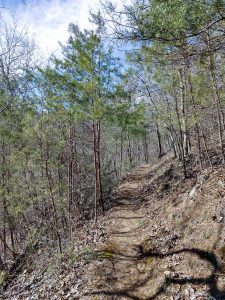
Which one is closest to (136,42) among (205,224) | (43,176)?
(205,224)

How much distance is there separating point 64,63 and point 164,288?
8469 mm

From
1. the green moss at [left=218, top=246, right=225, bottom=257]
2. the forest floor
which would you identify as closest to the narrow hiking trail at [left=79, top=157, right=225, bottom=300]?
the forest floor

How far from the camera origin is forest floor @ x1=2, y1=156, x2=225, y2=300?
5621 millimetres

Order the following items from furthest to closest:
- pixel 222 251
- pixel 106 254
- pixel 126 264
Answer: pixel 106 254, pixel 126 264, pixel 222 251

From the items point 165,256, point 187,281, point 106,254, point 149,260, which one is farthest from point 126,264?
point 187,281

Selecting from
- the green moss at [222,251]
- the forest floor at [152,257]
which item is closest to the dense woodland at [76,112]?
the forest floor at [152,257]

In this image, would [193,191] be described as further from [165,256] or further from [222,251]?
[222,251]

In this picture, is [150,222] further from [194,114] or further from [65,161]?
[65,161]

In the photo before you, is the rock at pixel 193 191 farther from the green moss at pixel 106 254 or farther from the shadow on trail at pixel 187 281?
the green moss at pixel 106 254

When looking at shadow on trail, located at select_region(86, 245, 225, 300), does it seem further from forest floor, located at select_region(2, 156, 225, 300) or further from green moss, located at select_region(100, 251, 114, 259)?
green moss, located at select_region(100, 251, 114, 259)

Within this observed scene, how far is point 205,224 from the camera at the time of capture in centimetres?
689

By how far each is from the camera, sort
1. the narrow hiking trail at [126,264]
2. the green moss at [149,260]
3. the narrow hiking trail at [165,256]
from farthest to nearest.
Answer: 1. the green moss at [149,260]
2. the narrow hiking trail at [126,264]
3. the narrow hiking trail at [165,256]

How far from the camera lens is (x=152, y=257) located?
7047mm

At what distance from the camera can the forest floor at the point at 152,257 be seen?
562 cm
